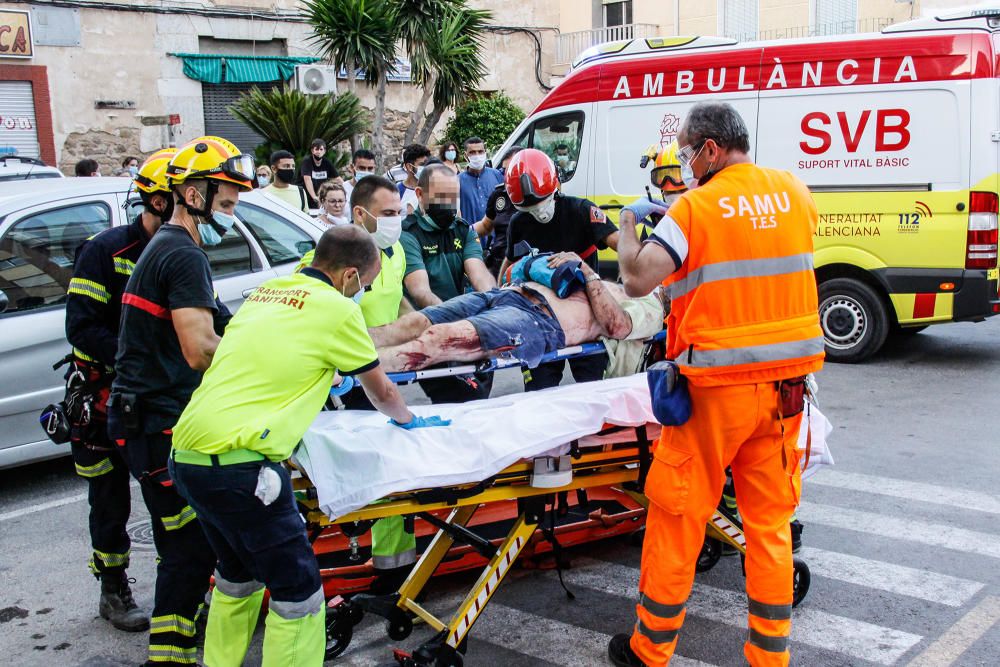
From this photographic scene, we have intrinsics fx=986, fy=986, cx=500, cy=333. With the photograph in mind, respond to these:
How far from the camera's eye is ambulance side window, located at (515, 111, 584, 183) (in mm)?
9805

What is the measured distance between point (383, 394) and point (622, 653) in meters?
1.36

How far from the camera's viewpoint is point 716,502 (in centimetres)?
342

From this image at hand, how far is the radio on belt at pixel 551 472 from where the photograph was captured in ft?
11.8

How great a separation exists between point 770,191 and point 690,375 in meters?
0.68

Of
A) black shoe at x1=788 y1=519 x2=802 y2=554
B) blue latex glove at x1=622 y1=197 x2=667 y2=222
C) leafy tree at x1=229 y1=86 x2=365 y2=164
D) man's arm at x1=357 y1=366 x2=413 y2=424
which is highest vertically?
leafy tree at x1=229 y1=86 x2=365 y2=164

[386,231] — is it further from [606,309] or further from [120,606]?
[120,606]

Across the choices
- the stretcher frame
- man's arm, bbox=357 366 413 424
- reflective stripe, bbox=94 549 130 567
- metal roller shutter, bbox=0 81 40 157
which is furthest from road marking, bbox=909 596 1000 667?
metal roller shutter, bbox=0 81 40 157

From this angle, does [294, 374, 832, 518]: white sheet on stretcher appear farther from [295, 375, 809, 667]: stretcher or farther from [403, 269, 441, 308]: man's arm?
[403, 269, 441, 308]: man's arm

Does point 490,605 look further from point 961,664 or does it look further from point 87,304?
point 87,304

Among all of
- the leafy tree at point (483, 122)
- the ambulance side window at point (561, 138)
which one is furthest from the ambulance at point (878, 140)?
the leafy tree at point (483, 122)

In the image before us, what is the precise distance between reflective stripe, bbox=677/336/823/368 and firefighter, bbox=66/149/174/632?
7.04 ft

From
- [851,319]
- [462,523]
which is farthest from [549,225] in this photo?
[851,319]

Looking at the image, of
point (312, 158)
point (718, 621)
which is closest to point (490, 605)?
point (718, 621)

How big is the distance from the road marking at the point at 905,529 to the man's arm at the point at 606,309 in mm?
1463
